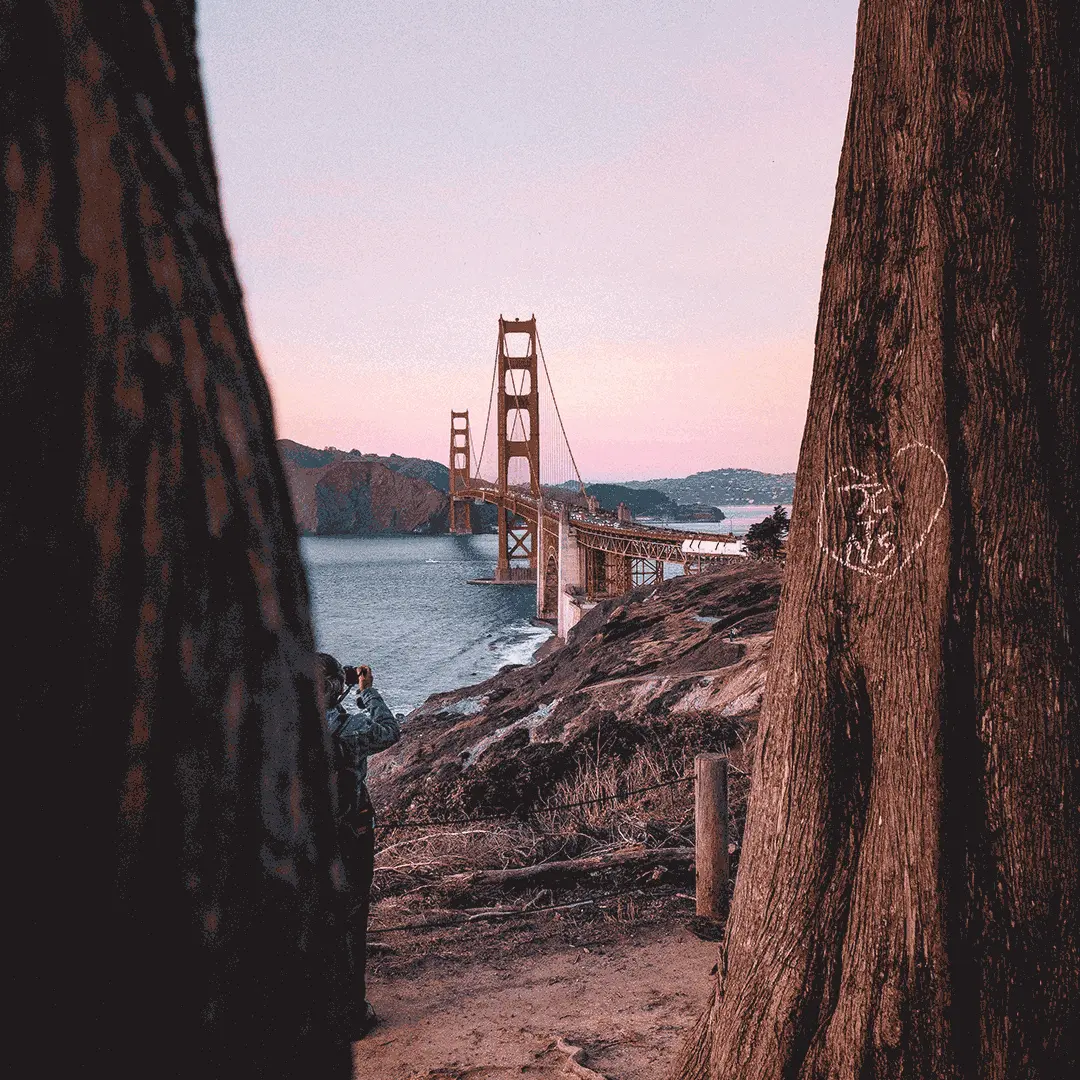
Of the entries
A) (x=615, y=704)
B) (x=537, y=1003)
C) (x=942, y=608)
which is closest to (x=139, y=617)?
(x=942, y=608)

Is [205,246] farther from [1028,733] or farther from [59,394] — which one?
[1028,733]

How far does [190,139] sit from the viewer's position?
1.83 ft

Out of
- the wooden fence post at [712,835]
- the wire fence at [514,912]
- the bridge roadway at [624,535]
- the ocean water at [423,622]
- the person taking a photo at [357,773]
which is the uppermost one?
the bridge roadway at [624,535]

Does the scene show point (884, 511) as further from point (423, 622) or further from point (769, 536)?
point (423, 622)

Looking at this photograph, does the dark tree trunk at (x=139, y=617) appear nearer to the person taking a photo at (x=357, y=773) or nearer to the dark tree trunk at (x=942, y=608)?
the dark tree trunk at (x=942, y=608)

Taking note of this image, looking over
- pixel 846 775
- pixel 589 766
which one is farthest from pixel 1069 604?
pixel 589 766

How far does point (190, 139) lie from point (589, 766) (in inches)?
318

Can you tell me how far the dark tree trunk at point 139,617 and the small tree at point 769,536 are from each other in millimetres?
14669

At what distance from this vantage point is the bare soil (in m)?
3.84

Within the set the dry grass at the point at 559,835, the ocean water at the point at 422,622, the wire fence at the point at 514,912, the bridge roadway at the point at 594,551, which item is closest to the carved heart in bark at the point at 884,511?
the ocean water at the point at 422,622

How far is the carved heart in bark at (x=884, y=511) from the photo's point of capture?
221cm

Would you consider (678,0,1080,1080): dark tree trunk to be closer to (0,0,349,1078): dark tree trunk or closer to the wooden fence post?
(0,0,349,1078): dark tree trunk

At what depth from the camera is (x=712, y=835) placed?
5215 mm

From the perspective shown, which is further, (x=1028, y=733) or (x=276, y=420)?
(x=1028, y=733)
